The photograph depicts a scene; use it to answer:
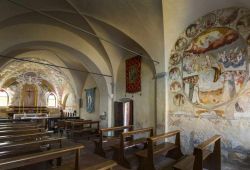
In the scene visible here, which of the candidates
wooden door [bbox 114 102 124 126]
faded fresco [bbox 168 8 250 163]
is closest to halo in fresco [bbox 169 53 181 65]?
faded fresco [bbox 168 8 250 163]

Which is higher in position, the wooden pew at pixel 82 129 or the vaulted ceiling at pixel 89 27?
the vaulted ceiling at pixel 89 27

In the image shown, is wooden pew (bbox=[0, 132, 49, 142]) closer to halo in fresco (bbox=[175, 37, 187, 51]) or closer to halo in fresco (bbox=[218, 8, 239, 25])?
halo in fresco (bbox=[175, 37, 187, 51])

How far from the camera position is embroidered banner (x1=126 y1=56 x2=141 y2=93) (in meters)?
7.79

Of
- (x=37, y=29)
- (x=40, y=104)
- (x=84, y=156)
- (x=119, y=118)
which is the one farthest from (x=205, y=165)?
(x=40, y=104)

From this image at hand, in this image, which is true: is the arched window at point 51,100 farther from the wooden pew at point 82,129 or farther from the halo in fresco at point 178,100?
the halo in fresco at point 178,100

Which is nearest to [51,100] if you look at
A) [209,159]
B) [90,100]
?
[90,100]

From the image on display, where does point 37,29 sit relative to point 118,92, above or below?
above

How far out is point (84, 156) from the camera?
564cm

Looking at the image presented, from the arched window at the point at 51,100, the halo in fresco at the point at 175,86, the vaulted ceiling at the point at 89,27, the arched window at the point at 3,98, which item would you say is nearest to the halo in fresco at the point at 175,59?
the vaulted ceiling at the point at 89,27

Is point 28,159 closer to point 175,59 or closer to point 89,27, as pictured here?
point 175,59

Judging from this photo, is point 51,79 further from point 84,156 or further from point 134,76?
point 84,156

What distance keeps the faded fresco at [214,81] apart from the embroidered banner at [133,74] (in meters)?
2.06

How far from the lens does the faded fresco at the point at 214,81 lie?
426cm

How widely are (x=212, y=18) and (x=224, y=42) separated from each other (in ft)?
2.73
